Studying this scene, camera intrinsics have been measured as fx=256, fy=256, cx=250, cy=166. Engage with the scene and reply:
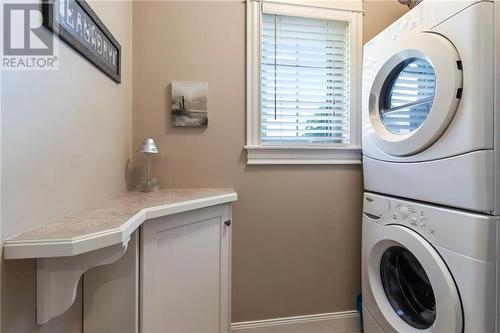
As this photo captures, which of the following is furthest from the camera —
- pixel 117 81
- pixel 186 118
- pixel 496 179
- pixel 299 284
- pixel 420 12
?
pixel 299 284

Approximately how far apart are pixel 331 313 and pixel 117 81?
5.80 ft

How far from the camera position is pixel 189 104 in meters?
1.43

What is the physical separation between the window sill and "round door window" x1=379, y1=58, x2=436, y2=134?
34 centimetres

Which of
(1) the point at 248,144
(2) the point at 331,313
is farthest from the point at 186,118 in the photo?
(2) the point at 331,313

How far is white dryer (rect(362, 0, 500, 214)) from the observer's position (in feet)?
2.66

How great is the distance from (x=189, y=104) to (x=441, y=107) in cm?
115

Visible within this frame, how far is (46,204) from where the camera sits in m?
0.67

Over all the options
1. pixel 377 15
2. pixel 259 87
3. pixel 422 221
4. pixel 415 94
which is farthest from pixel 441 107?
pixel 377 15

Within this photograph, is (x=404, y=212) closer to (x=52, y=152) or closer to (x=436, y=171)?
(x=436, y=171)

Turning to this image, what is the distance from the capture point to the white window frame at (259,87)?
1481mm

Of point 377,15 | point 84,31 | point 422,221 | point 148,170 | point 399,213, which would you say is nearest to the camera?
point 84,31

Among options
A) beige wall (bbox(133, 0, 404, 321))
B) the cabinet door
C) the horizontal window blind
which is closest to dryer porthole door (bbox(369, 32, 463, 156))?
the horizontal window blind

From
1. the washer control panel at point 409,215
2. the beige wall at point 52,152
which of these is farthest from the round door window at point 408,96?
the beige wall at point 52,152

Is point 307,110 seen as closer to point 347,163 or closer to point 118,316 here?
point 347,163
